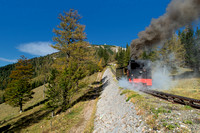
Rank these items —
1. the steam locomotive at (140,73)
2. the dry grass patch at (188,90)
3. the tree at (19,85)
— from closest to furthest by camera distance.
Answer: the dry grass patch at (188,90)
the steam locomotive at (140,73)
the tree at (19,85)

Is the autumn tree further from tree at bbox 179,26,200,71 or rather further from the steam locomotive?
tree at bbox 179,26,200,71

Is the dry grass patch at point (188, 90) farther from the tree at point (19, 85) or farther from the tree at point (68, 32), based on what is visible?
the tree at point (19, 85)

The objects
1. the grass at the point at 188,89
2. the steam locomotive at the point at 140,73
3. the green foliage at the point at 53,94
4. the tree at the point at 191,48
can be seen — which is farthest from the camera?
the tree at the point at 191,48

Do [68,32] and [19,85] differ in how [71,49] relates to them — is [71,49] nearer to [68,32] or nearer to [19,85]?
[68,32]

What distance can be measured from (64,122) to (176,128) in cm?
1181

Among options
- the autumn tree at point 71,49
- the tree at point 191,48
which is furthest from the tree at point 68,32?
the tree at point 191,48

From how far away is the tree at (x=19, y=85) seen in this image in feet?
73.9

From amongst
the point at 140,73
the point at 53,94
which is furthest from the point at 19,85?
the point at 140,73

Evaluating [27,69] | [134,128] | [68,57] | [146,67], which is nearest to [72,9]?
[68,57]

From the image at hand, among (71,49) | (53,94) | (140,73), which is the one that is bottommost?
(53,94)

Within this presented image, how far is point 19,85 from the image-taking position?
2289 cm

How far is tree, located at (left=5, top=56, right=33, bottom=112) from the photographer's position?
73.9 ft

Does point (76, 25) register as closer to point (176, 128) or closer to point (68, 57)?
point (68, 57)

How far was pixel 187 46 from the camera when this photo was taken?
29406mm
